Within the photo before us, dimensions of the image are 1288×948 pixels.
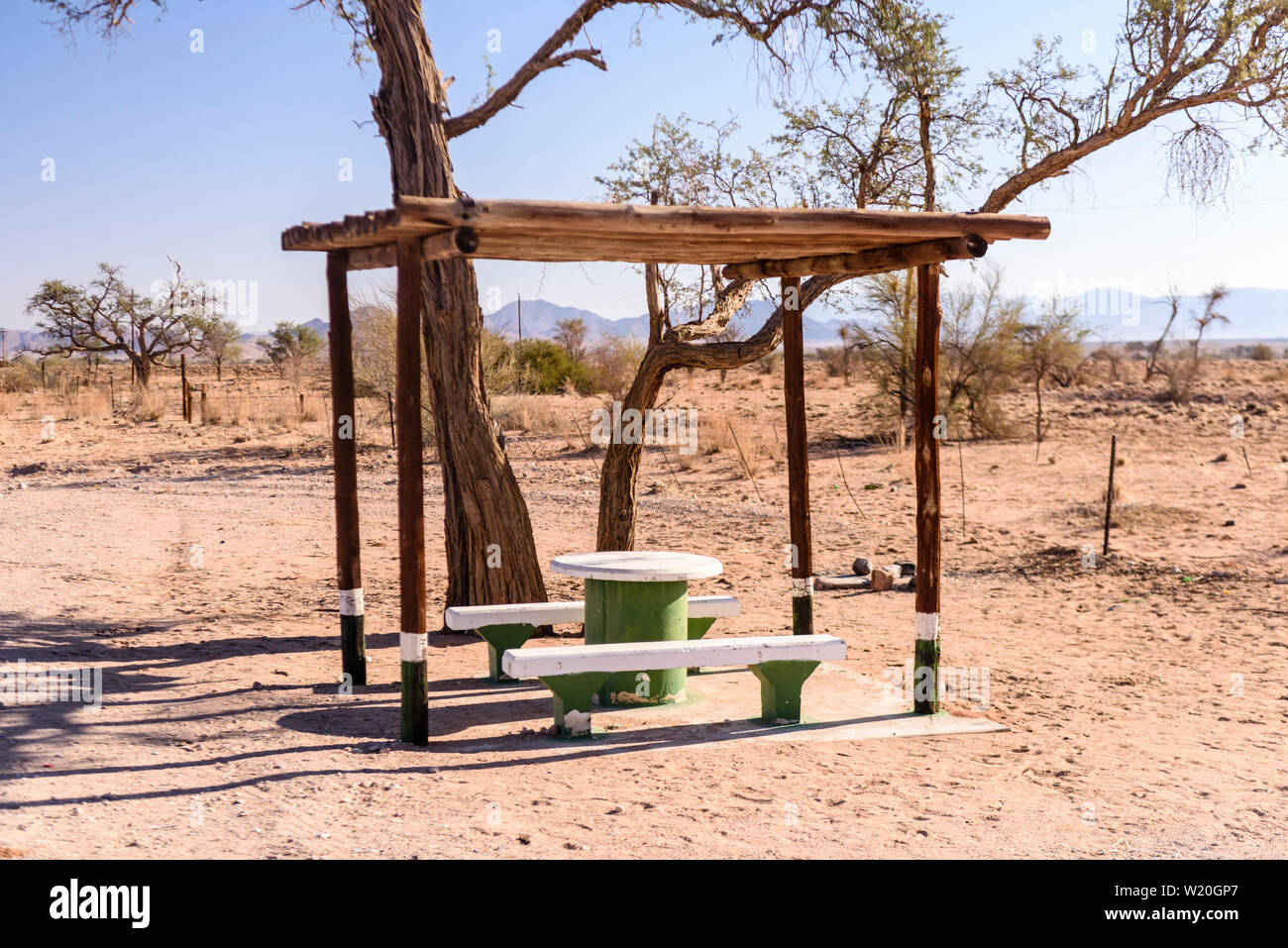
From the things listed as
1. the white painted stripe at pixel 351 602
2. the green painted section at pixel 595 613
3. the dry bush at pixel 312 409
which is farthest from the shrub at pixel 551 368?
the green painted section at pixel 595 613

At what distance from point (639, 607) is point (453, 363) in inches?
101

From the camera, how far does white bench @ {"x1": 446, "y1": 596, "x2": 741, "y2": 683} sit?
6480 millimetres

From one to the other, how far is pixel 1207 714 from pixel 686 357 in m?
4.18

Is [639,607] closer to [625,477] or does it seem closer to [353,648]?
[353,648]

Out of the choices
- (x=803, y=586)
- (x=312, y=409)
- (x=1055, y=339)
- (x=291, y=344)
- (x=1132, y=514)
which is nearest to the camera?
(x=803, y=586)

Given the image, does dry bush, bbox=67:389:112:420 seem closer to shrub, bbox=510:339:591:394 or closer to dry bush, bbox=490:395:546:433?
dry bush, bbox=490:395:546:433

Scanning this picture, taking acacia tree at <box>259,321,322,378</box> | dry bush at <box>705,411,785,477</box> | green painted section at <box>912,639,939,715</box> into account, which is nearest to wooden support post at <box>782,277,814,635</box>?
green painted section at <box>912,639,939,715</box>

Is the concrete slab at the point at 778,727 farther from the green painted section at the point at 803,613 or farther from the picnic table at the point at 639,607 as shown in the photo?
the green painted section at the point at 803,613

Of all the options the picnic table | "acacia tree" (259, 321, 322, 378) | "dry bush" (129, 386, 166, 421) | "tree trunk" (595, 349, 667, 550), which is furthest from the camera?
"acacia tree" (259, 321, 322, 378)

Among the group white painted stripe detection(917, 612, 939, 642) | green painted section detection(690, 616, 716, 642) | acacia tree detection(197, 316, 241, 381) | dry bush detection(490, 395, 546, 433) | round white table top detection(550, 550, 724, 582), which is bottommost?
green painted section detection(690, 616, 716, 642)

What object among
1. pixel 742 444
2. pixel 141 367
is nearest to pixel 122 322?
pixel 141 367

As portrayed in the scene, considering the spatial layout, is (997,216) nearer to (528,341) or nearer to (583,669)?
(583,669)

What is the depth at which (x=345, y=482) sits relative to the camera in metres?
6.64
